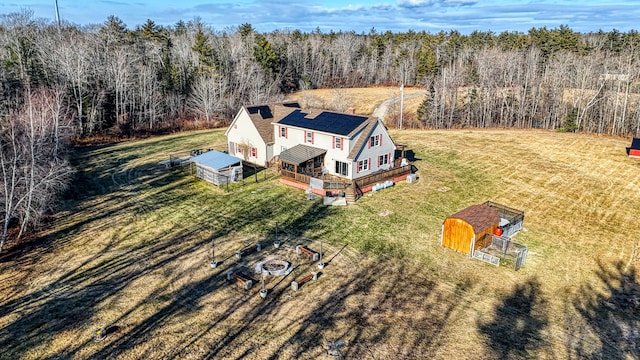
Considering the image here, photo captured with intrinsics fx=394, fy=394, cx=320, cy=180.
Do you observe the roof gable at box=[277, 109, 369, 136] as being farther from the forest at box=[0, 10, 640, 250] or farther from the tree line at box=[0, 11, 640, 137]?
the tree line at box=[0, 11, 640, 137]

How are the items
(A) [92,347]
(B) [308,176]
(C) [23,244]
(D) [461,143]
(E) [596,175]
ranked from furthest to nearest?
(D) [461,143]
(E) [596,175]
(B) [308,176]
(C) [23,244]
(A) [92,347]

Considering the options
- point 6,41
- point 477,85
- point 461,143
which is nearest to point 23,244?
point 461,143

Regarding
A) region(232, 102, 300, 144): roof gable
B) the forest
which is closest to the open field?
region(232, 102, 300, 144): roof gable

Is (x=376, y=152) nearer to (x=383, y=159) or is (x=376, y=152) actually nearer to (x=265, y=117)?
(x=383, y=159)

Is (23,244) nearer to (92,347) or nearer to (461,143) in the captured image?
(92,347)

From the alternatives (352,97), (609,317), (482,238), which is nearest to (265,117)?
(482,238)

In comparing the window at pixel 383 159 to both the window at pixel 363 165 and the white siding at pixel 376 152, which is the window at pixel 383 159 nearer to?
the white siding at pixel 376 152

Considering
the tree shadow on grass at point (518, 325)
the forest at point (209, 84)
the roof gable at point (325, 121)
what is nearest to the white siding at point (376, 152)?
the roof gable at point (325, 121)
